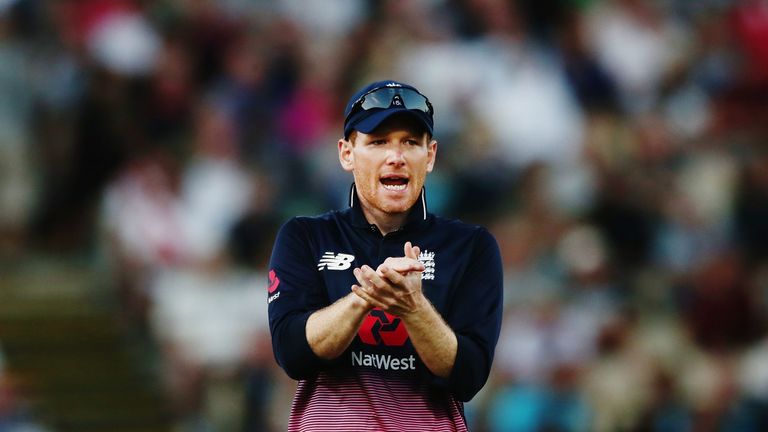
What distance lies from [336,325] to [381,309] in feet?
0.45

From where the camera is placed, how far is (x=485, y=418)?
32.8ft

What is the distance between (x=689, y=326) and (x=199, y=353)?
372 centimetres

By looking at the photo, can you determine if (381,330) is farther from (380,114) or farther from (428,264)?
(380,114)

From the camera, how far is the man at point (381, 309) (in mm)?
4207

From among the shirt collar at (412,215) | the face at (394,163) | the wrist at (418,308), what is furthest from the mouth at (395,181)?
the wrist at (418,308)

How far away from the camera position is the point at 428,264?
4387 millimetres

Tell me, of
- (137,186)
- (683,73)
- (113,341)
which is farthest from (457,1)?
(113,341)

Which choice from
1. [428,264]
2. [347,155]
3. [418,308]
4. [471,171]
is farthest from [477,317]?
[471,171]

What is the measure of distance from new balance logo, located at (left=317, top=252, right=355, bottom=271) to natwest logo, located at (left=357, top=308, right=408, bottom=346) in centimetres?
19

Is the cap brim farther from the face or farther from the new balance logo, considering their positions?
the new balance logo

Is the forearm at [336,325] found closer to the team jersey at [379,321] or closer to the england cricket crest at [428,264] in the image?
the team jersey at [379,321]

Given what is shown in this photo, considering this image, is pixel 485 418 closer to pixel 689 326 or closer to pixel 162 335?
pixel 689 326

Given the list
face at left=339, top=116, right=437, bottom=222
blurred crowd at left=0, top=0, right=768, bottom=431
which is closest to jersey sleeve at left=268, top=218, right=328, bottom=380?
face at left=339, top=116, right=437, bottom=222

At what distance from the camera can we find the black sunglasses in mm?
4301
